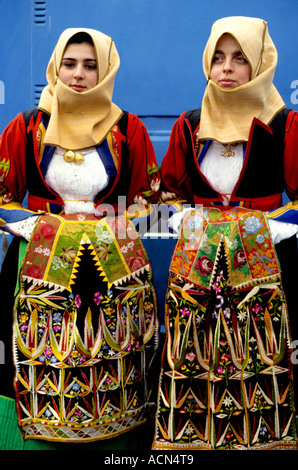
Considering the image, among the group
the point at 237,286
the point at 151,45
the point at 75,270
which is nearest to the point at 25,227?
the point at 75,270

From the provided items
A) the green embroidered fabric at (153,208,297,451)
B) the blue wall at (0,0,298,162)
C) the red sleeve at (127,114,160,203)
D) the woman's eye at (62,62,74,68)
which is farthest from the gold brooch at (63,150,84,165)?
the blue wall at (0,0,298,162)

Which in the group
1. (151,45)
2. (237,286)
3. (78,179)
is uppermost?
(151,45)

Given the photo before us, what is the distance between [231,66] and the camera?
2.61 metres

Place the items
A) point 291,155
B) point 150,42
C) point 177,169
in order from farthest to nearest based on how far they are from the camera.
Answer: point 150,42 → point 177,169 → point 291,155

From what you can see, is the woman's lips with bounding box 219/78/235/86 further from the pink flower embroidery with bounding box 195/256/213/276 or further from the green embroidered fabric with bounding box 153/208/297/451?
the pink flower embroidery with bounding box 195/256/213/276

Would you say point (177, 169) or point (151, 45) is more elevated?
point (151, 45)

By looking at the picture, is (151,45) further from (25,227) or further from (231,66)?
(25,227)

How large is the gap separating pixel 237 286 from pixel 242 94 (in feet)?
2.38

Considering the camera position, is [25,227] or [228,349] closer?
[228,349]

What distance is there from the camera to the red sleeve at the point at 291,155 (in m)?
2.64
